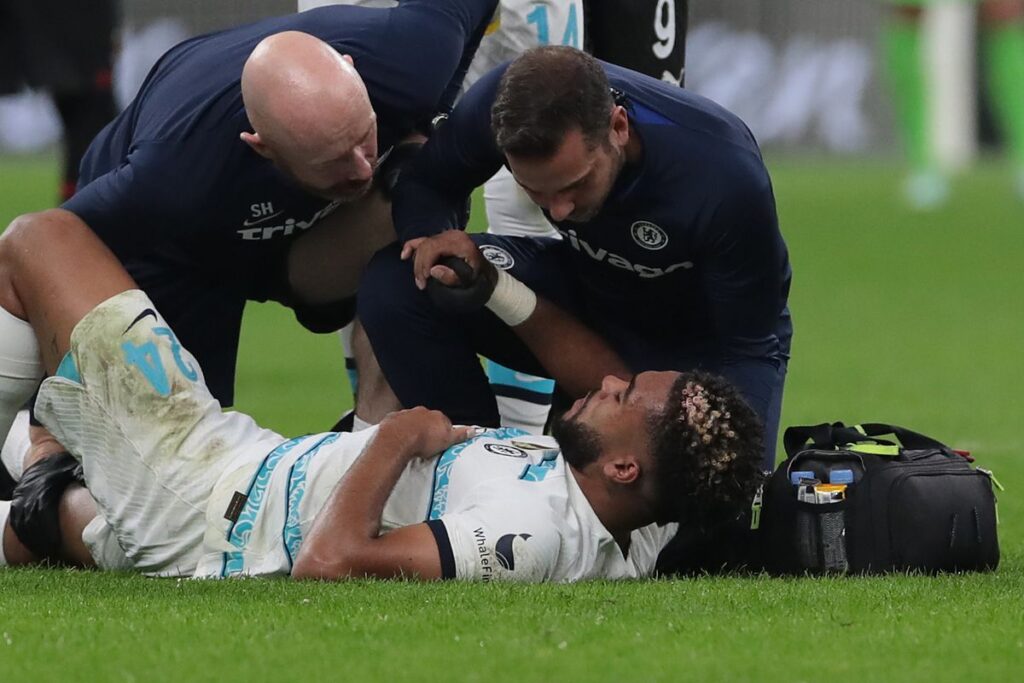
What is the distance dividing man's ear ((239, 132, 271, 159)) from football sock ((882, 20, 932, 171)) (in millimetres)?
12636

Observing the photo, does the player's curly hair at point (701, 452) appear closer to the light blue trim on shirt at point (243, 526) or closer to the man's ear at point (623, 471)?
the man's ear at point (623, 471)

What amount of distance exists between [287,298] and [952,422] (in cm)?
303

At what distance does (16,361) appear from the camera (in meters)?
4.38

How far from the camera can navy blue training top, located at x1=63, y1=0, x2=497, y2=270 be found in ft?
14.4

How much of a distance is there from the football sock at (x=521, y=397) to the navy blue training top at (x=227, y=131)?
90cm

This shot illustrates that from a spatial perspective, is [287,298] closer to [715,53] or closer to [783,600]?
[783,600]

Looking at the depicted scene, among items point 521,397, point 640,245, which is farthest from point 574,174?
point 521,397

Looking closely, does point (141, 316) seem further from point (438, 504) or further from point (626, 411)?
point (626, 411)

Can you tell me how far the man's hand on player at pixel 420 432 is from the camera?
160 inches

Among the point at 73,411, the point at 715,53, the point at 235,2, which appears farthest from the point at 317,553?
the point at 715,53

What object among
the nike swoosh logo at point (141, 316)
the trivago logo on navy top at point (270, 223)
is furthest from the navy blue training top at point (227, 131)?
the nike swoosh logo at point (141, 316)

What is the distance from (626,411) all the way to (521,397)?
1485 mm

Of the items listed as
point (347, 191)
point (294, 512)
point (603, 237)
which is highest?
point (347, 191)

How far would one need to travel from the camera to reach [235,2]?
64.5ft
